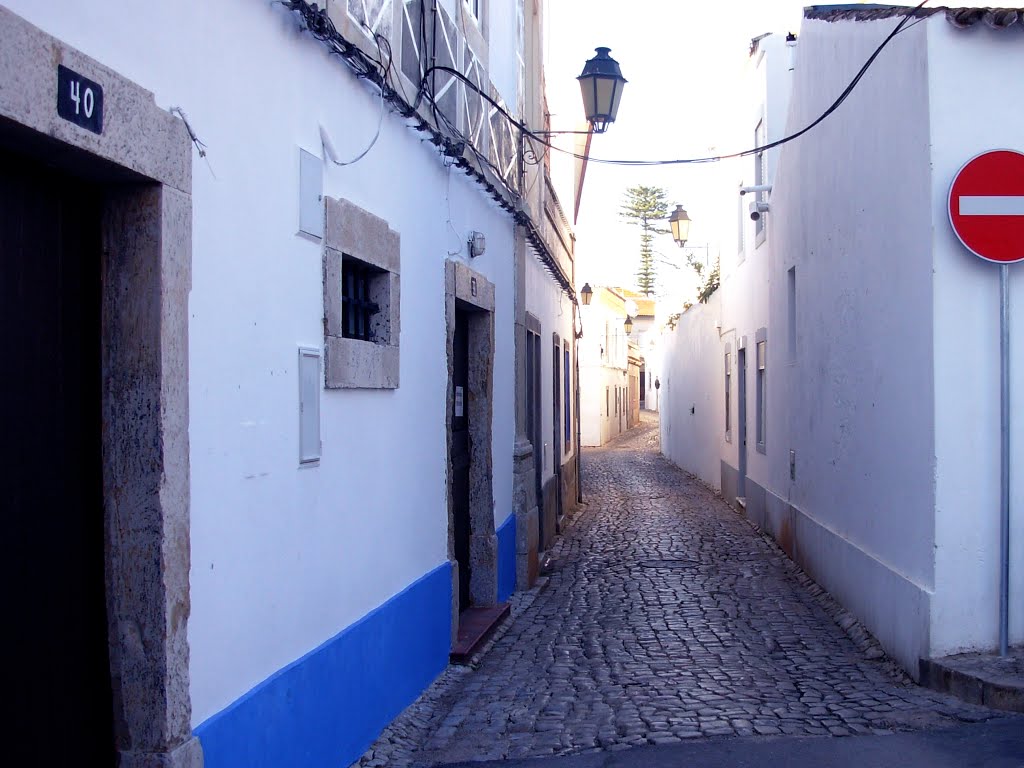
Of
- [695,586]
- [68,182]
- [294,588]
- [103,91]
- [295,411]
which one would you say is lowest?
[695,586]

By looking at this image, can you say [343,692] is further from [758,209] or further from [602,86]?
[758,209]

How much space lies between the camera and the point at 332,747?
4613mm

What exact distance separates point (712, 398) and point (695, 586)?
10.6 m

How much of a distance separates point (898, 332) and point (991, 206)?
1.07m

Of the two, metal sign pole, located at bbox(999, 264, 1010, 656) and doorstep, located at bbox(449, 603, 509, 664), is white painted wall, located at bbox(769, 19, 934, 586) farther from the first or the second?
doorstep, located at bbox(449, 603, 509, 664)

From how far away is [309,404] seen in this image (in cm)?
448

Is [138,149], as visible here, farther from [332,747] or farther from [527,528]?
[527,528]

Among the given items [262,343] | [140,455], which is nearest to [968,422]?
[262,343]

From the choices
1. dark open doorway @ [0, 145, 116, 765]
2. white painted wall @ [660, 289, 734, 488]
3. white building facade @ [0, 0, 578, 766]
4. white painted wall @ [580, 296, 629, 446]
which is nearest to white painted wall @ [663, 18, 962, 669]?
white building facade @ [0, 0, 578, 766]

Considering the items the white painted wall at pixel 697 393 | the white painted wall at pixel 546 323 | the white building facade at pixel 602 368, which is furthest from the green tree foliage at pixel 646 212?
the white painted wall at pixel 546 323

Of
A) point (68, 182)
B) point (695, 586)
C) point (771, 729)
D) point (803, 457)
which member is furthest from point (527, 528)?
point (68, 182)

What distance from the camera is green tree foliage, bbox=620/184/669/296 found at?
2616 inches

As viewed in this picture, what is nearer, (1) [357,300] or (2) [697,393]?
(1) [357,300]

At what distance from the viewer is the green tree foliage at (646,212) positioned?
66438 mm
